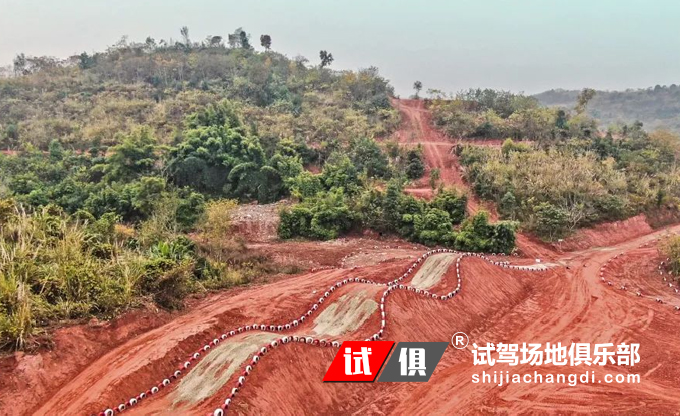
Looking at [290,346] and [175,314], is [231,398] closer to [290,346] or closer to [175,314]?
[290,346]

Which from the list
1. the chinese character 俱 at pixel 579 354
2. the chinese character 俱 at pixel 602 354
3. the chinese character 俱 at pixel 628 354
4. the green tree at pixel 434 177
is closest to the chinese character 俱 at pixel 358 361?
the chinese character 俱 at pixel 579 354

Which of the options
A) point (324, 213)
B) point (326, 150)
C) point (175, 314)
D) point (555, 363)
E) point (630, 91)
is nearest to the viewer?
point (555, 363)

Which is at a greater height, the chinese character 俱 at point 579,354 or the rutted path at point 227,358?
the rutted path at point 227,358

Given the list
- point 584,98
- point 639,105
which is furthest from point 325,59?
point 639,105

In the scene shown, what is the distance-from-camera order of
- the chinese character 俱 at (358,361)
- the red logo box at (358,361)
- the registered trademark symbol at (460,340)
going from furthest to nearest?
1. the registered trademark symbol at (460,340)
2. the chinese character 俱 at (358,361)
3. the red logo box at (358,361)

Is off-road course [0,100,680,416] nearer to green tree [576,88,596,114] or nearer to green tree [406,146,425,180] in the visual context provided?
green tree [406,146,425,180]

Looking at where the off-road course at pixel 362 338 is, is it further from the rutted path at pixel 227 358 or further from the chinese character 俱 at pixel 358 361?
the chinese character 俱 at pixel 358 361

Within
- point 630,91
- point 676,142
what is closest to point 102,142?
point 676,142
